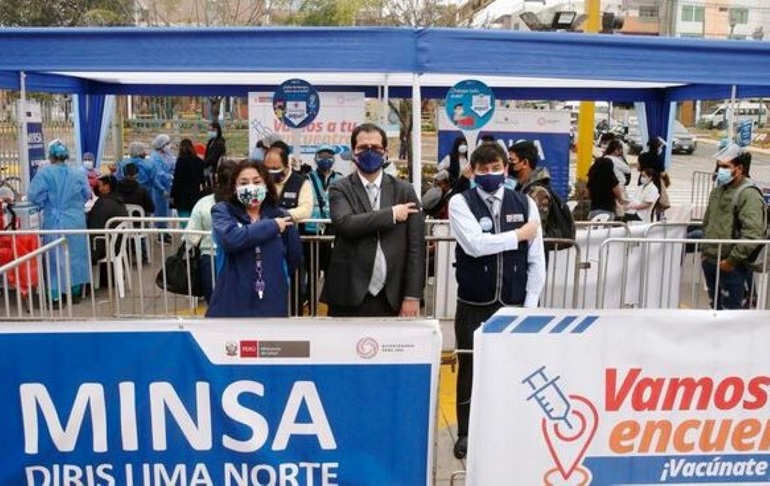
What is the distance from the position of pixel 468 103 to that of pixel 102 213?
4319 mm

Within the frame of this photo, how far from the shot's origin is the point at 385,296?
15.1 ft

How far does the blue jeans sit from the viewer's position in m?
6.54

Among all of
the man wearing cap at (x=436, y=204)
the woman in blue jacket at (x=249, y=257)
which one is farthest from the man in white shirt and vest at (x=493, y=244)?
the man wearing cap at (x=436, y=204)

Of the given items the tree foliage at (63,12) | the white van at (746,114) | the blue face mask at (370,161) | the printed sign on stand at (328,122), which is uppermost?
→ the tree foliage at (63,12)

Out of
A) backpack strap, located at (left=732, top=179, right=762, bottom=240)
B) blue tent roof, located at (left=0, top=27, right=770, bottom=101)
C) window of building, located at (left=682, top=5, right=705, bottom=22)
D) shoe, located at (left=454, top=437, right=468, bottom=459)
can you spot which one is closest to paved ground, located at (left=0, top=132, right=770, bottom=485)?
shoe, located at (left=454, top=437, right=468, bottom=459)

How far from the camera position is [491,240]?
4.23 m

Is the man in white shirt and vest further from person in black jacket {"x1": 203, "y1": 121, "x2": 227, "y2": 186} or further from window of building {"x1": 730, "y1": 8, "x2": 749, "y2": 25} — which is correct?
window of building {"x1": 730, "y1": 8, "x2": 749, "y2": 25}

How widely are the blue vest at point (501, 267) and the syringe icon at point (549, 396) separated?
2.74ft

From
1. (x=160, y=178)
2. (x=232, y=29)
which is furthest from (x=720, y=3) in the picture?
(x=232, y=29)

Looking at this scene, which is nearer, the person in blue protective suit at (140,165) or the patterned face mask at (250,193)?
the patterned face mask at (250,193)

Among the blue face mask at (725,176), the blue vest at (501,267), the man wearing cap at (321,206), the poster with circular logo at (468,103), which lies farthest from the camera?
the poster with circular logo at (468,103)

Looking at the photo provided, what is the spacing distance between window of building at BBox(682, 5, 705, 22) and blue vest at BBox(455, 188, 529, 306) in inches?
2656

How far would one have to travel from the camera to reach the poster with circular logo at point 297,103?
8.88 meters

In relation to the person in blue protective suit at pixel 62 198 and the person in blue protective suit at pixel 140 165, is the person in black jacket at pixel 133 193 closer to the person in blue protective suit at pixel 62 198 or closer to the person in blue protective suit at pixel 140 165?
the person in blue protective suit at pixel 140 165
